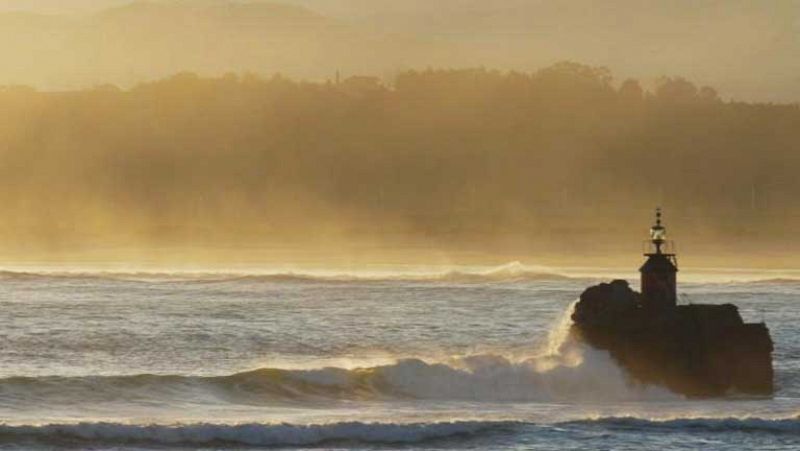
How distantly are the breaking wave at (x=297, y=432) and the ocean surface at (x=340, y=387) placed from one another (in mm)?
40

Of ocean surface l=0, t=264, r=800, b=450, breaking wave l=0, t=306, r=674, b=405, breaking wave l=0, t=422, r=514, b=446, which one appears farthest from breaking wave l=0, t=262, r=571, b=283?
breaking wave l=0, t=422, r=514, b=446

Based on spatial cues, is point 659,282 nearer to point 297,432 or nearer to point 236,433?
point 297,432

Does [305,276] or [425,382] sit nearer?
[425,382]

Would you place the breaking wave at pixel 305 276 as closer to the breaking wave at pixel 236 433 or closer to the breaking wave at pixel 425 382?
the breaking wave at pixel 425 382

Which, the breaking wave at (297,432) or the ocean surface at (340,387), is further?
the ocean surface at (340,387)

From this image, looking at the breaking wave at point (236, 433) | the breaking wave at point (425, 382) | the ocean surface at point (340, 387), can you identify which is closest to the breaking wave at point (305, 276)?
the ocean surface at point (340, 387)

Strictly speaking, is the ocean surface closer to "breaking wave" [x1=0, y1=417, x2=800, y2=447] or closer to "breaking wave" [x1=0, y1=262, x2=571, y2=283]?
"breaking wave" [x1=0, y1=417, x2=800, y2=447]

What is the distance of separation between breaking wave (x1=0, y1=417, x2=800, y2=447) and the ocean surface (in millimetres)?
40

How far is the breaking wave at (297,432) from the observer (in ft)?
153

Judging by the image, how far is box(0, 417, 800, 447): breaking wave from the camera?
4659 cm

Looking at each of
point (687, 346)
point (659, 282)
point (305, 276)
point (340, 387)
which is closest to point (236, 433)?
point (340, 387)

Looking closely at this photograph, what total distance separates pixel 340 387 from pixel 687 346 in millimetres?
8931

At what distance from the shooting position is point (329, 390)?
185 ft

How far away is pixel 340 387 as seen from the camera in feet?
186
